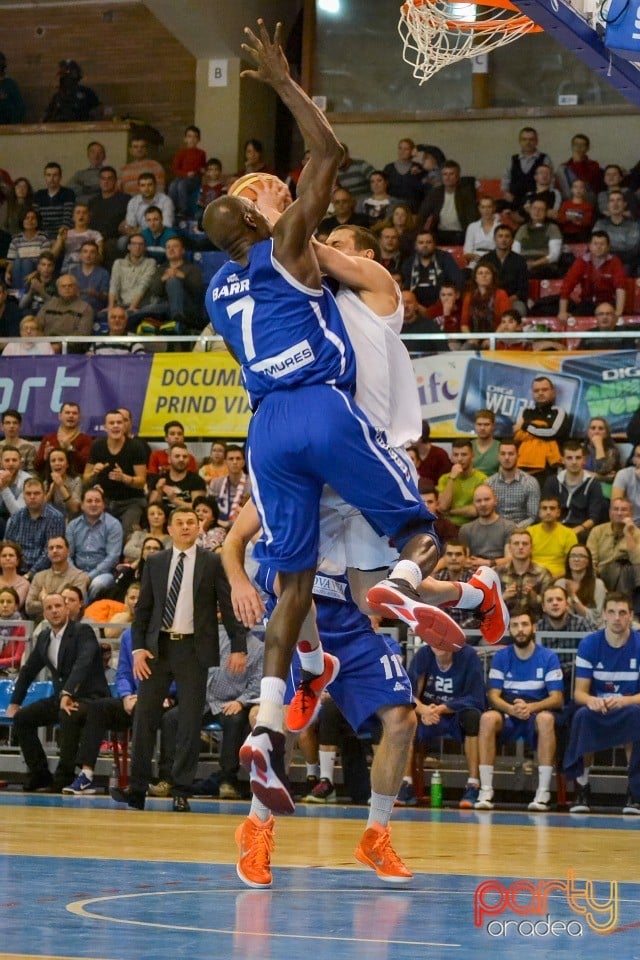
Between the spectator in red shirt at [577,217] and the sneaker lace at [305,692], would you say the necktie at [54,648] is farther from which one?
the spectator in red shirt at [577,217]

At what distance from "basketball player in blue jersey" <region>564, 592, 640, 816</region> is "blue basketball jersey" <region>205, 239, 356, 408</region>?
620 centimetres

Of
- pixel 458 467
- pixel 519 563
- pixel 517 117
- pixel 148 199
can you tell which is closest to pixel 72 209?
pixel 148 199

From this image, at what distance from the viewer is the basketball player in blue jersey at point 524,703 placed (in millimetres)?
11383

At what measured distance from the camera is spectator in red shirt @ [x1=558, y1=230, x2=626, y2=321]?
1603 cm

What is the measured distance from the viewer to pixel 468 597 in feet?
19.1

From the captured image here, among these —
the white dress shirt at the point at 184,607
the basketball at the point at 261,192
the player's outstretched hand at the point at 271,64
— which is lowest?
the white dress shirt at the point at 184,607

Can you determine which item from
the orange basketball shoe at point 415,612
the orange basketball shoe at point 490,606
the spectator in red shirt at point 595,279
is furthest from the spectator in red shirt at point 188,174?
the orange basketball shoe at point 415,612

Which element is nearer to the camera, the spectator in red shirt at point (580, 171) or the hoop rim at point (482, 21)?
the hoop rim at point (482, 21)

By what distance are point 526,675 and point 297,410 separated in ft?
21.9

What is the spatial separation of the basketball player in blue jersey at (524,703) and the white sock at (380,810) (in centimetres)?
535

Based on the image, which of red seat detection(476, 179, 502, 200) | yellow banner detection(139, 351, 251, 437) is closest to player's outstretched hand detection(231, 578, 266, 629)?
yellow banner detection(139, 351, 251, 437)

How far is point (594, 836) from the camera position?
8.67 m

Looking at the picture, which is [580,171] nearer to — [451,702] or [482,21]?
[451,702]

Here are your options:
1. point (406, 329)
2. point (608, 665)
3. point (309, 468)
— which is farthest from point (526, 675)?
point (309, 468)
